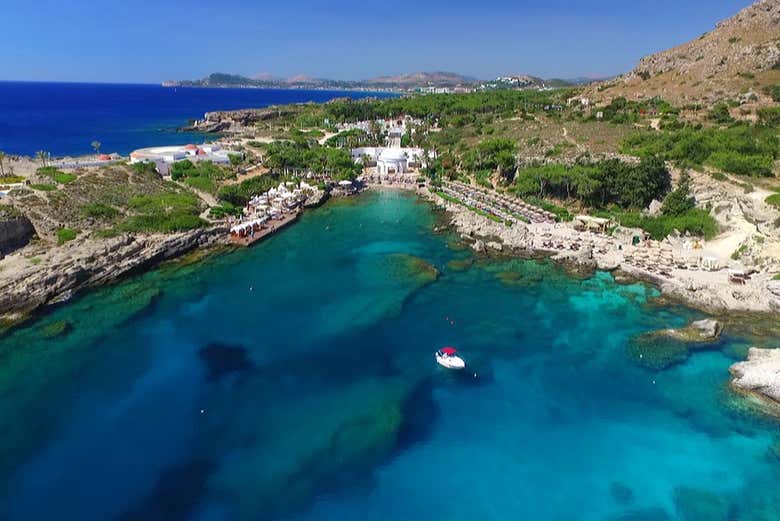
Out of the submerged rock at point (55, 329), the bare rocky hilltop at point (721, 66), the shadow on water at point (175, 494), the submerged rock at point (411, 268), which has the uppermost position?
the bare rocky hilltop at point (721, 66)

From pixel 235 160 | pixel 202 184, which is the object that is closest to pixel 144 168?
pixel 202 184

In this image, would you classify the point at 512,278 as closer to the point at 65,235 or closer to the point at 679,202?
the point at 679,202

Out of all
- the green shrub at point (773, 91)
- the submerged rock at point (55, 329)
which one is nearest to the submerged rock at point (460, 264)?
the submerged rock at point (55, 329)

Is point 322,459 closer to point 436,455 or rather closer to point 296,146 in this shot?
point 436,455

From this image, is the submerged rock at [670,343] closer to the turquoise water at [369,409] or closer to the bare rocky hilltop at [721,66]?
the turquoise water at [369,409]

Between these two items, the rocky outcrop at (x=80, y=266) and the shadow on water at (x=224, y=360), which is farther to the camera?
the rocky outcrop at (x=80, y=266)

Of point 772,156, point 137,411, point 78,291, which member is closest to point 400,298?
point 137,411
